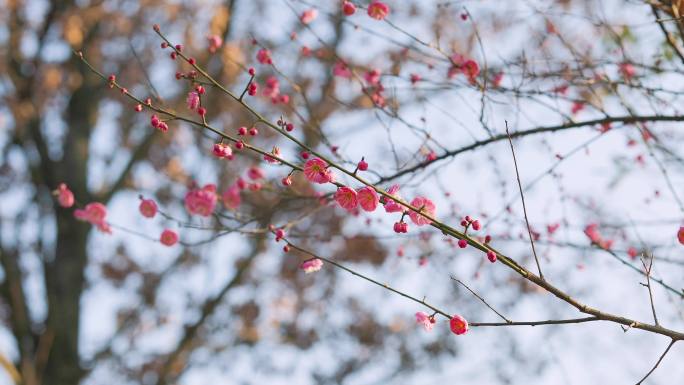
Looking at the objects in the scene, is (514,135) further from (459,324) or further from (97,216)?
(97,216)

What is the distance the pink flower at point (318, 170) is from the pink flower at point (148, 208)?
1.54 m

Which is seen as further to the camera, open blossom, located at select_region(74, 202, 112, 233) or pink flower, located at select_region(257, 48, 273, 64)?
open blossom, located at select_region(74, 202, 112, 233)

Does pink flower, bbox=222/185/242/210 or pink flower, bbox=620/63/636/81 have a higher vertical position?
pink flower, bbox=620/63/636/81

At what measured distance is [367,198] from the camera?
2.00 meters

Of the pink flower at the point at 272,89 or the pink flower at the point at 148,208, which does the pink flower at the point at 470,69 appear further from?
the pink flower at the point at 148,208

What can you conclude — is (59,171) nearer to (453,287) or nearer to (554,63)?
(453,287)

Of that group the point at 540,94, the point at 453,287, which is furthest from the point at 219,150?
the point at 453,287

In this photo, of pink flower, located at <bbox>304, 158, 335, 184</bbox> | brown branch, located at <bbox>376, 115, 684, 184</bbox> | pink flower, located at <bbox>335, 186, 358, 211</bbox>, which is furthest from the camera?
brown branch, located at <bbox>376, 115, 684, 184</bbox>

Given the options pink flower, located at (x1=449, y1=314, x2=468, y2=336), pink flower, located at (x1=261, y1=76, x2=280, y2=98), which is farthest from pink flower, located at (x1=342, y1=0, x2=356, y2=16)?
pink flower, located at (x1=449, y1=314, x2=468, y2=336)

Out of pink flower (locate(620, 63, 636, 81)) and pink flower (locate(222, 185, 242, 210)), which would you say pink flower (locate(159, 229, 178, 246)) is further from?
pink flower (locate(620, 63, 636, 81))

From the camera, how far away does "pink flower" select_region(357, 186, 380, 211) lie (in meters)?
1.95

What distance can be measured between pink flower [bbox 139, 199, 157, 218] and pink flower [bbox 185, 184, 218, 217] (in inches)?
6.6

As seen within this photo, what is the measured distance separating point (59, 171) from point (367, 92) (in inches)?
186

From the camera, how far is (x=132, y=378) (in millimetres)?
6812
